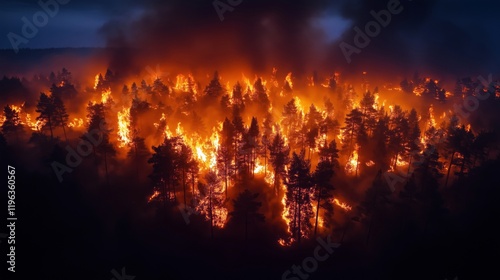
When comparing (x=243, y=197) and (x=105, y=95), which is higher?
(x=105, y=95)

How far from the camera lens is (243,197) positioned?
116 ft

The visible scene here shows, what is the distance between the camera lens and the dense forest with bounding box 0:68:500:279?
115 feet

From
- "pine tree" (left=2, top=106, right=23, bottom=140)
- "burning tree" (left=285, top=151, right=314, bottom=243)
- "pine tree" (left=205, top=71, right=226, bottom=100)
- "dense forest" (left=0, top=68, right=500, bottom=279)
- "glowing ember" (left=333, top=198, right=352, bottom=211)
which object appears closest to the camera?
"burning tree" (left=285, top=151, right=314, bottom=243)

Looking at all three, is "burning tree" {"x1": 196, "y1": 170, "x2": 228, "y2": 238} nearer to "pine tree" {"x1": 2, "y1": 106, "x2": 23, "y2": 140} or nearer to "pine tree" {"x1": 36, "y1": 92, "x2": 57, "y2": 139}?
"pine tree" {"x1": 36, "y1": 92, "x2": 57, "y2": 139}

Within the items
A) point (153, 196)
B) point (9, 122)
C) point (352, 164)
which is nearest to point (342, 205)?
point (352, 164)

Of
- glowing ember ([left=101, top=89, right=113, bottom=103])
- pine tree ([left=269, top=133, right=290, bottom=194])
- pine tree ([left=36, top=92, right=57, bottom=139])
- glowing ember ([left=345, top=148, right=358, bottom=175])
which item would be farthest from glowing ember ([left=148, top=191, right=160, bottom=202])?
glowing ember ([left=101, top=89, right=113, bottom=103])

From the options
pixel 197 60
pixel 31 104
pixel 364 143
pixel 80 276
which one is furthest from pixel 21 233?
pixel 197 60

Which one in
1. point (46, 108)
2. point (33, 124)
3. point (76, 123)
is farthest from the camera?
point (76, 123)

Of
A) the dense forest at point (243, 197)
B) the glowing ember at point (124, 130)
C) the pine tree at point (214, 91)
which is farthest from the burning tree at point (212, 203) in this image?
the pine tree at point (214, 91)

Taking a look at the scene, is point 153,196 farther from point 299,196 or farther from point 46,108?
point 46,108

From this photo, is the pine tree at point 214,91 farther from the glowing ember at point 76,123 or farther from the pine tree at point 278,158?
the pine tree at point 278,158

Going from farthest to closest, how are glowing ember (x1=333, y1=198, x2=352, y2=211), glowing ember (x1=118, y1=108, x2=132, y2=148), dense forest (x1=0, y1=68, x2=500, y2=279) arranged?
glowing ember (x1=118, y1=108, x2=132, y2=148)
glowing ember (x1=333, y1=198, x2=352, y2=211)
dense forest (x1=0, y1=68, x2=500, y2=279)

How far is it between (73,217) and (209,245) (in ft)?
58.9

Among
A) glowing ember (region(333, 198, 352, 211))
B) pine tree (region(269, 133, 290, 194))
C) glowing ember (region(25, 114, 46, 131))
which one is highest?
glowing ember (region(25, 114, 46, 131))
